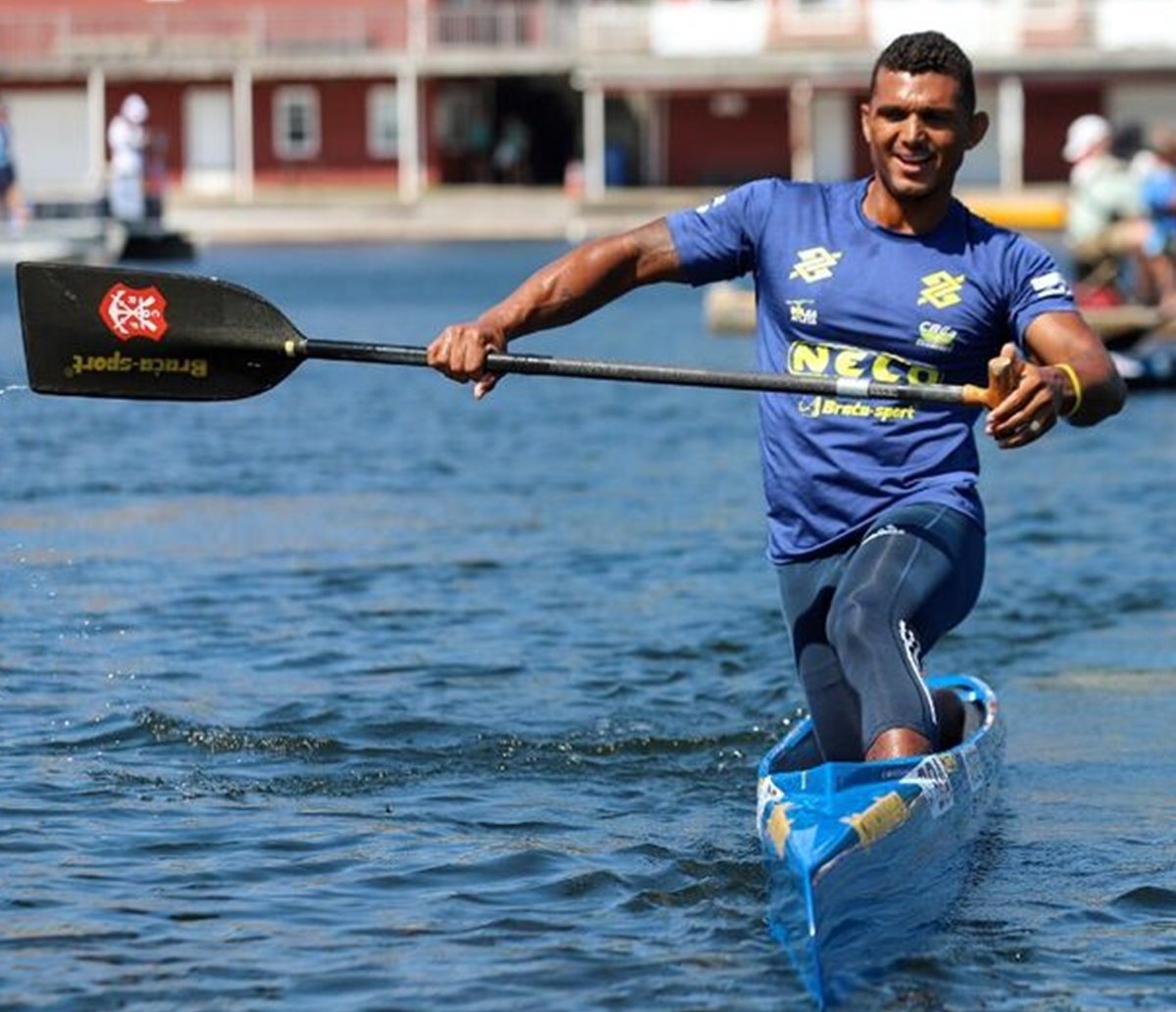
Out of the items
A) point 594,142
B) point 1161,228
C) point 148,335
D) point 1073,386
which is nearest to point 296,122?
point 594,142

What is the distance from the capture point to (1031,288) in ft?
23.4

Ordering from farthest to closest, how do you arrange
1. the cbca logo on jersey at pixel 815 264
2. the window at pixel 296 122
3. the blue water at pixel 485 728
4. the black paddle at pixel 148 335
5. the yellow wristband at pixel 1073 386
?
1. the window at pixel 296 122
2. the black paddle at pixel 148 335
3. the cbca logo on jersey at pixel 815 264
4. the blue water at pixel 485 728
5. the yellow wristband at pixel 1073 386

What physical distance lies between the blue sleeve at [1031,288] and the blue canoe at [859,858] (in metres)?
1.15

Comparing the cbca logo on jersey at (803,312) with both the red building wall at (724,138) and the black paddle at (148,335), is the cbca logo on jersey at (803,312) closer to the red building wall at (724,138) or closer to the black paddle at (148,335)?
the black paddle at (148,335)

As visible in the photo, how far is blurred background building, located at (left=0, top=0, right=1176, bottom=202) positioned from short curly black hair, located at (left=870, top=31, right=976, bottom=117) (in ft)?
169

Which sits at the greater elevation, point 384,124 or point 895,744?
point 384,124

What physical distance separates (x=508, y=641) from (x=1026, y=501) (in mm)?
5486

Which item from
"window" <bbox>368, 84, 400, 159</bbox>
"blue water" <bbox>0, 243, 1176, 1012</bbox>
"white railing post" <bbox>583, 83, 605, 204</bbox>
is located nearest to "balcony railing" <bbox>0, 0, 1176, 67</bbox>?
"white railing post" <bbox>583, 83, 605, 204</bbox>

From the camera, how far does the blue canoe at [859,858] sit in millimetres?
6539

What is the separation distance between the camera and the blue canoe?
257 inches

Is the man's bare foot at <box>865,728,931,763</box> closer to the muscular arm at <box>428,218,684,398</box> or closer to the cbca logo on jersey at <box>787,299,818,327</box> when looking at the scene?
the cbca logo on jersey at <box>787,299,818,327</box>

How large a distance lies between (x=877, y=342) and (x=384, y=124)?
5825 centimetres

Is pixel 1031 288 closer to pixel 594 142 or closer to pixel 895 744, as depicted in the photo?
pixel 895 744

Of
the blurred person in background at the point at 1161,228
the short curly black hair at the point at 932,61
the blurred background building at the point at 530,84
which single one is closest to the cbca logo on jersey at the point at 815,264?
the short curly black hair at the point at 932,61
